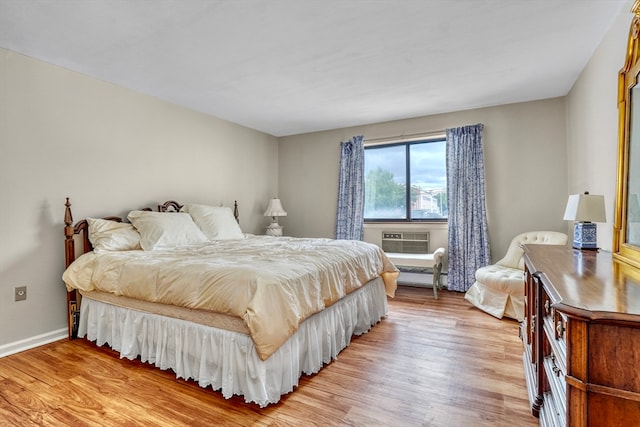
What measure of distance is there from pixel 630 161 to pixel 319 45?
2.19 meters

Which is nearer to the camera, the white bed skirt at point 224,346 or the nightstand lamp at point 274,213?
the white bed skirt at point 224,346

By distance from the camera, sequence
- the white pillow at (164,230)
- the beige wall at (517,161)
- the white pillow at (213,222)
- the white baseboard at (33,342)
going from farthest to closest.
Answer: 1. the beige wall at (517,161)
2. the white pillow at (213,222)
3. the white pillow at (164,230)
4. the white baseboard at (33,342)

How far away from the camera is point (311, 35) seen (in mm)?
2445

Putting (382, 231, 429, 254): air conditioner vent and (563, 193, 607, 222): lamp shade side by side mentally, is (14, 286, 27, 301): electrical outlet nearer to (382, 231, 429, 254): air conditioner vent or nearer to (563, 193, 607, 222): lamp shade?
(382, 231, 429, 254): air conditioner vent

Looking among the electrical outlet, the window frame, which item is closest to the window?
the window frame

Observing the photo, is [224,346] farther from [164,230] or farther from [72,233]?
[72,233]

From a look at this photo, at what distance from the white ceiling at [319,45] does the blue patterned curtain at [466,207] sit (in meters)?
0.61

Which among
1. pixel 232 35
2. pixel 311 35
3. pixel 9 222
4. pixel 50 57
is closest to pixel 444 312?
pixel 311 35

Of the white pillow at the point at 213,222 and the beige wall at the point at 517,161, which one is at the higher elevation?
the beige wall at the point at 517,161

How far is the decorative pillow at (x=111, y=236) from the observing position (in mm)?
2859

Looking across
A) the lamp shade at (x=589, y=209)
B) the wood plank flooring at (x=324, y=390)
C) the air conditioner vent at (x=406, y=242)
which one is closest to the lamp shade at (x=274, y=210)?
the air conditioner vent at (x=406, y=242)

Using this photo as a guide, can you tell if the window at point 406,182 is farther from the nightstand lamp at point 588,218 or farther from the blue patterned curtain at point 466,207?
the nightstand lamp at point 588,218

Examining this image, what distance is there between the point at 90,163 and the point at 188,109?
1459mm

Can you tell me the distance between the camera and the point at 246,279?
184 cm
